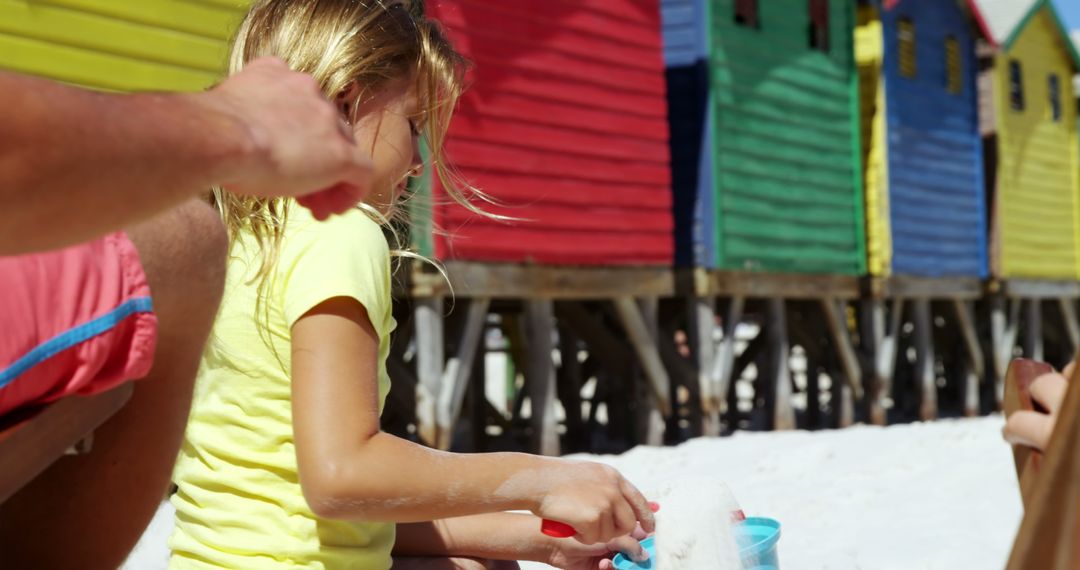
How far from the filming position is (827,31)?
43.7 ft

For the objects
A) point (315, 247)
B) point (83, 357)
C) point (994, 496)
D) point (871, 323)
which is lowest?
point (994, 496)

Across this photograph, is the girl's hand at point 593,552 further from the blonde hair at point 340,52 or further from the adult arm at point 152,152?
the adult arm at point 152,152

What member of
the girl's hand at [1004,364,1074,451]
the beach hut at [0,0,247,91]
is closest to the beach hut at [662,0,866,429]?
the beach hut at [0,0,247,91]

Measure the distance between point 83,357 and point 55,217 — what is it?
49 cm

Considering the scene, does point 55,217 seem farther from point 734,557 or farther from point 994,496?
point 994,496

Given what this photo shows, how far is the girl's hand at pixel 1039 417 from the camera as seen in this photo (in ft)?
4.22

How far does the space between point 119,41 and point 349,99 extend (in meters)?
4.63

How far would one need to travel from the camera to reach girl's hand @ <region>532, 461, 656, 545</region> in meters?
1.74

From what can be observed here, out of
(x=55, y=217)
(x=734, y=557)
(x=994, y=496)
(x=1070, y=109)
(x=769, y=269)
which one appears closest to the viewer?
(x=55, y=217)

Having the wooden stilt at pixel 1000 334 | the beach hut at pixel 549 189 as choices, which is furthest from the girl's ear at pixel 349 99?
the wooden stilt at pixel 1000 334

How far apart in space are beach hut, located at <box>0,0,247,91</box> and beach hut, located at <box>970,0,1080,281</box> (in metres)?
12.7

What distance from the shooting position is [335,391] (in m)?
1.66

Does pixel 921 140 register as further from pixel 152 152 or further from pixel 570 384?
pixel 152 152

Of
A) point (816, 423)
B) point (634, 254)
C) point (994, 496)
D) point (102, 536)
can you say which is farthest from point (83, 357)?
point (816, 423)
